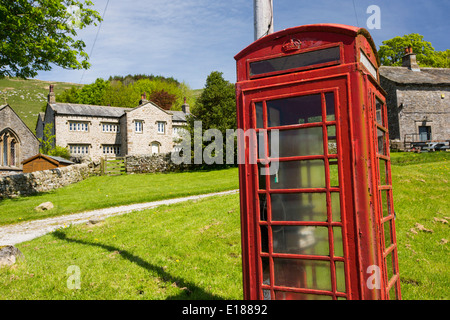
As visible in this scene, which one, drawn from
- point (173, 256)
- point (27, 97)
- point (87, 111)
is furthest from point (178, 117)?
point (27, 97)

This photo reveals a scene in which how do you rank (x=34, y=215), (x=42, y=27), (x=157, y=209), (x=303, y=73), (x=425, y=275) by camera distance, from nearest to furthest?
(x=303, y=73) → (x=425, y=275) → (x=157, y=209) → (x=34, y=215) → (x=42, y=27)

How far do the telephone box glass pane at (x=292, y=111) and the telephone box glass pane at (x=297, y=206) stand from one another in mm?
768

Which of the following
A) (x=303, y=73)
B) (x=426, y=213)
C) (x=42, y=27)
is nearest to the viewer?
(x=303, y=73)

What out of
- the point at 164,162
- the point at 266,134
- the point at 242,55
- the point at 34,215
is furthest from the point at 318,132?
the point at 164,162

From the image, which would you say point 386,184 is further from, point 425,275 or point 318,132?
point 425,275

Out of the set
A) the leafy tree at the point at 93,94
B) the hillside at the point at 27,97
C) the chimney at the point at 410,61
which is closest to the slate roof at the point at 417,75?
the chimney at the point at 410,61

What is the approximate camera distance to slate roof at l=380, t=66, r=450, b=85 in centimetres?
3269

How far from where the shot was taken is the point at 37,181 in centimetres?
1991

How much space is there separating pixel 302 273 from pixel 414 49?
57.1 metres

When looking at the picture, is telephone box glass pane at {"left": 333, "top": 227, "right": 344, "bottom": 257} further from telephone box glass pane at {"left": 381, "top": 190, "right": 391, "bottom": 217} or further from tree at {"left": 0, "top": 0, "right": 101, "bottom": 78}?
tree at {"left": 0, "top": 0, "right": 101, "bottom": 78}

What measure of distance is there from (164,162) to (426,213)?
2679 centimetres

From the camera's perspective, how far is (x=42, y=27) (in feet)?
50.4

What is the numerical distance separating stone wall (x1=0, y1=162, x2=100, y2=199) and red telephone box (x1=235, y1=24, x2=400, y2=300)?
1895cm

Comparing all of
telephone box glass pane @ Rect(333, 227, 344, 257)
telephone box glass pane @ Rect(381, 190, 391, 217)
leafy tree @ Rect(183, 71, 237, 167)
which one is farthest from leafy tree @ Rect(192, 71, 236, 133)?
telephone box glass pane @ Rect(333, 227, 344, 257)
